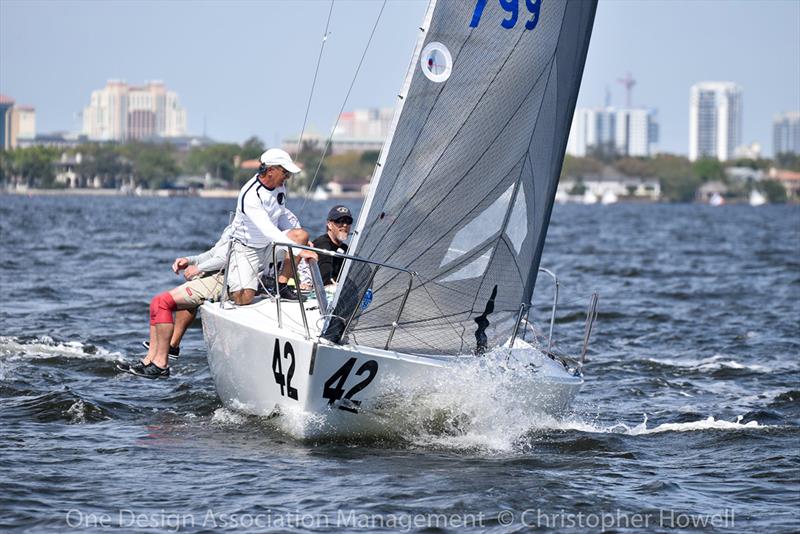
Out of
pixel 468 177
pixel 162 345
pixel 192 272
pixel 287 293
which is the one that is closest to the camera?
pixel 468 177

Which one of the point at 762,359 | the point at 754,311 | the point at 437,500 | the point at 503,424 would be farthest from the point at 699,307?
the point at 437,500

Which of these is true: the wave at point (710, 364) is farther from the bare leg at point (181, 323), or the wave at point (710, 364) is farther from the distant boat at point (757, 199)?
the distant boat at point (757, 199)

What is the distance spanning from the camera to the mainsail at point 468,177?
9352mm

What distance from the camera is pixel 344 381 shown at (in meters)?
9.10

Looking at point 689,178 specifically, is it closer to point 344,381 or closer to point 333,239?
point 333,239

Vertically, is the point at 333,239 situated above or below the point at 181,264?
above

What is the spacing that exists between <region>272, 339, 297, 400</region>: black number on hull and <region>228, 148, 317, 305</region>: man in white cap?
0.81 metres

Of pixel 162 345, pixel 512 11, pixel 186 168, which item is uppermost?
pixel 512 11

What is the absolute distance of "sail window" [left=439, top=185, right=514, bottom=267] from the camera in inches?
388

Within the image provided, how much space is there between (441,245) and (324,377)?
1.36 meters

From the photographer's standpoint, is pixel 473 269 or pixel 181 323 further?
pixel 181 323

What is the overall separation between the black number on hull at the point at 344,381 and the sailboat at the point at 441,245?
0.01m

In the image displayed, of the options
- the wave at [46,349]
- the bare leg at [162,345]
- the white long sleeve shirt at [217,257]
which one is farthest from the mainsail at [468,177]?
the wave at [46,349]

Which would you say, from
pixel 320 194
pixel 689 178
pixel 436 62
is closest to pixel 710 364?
pixel 436 62
